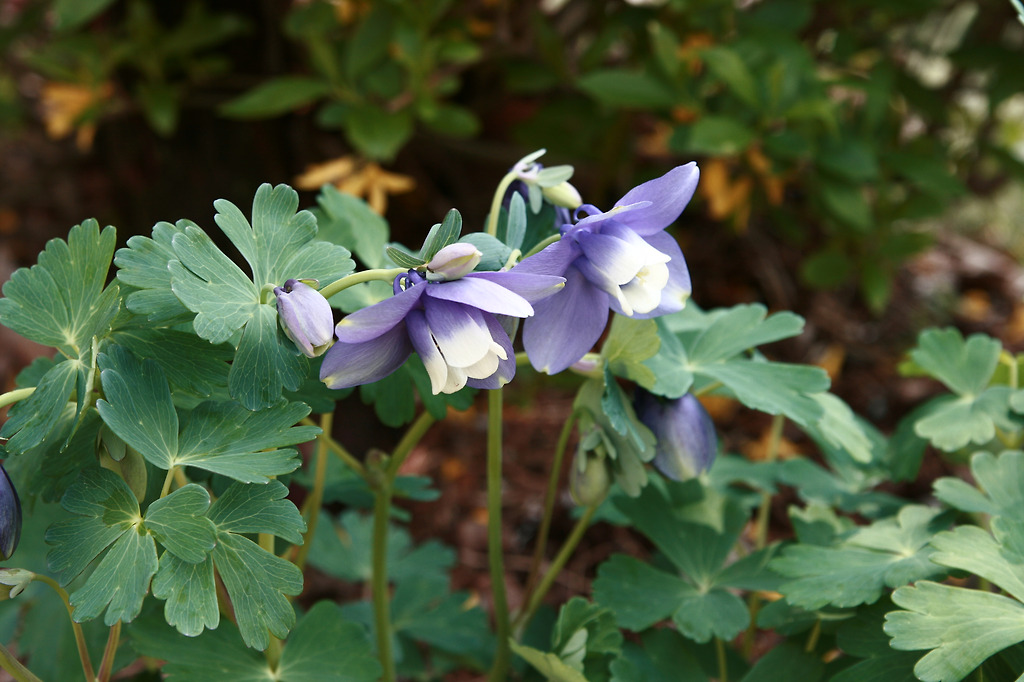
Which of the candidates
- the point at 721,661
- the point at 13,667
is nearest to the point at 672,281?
the point at 721,661

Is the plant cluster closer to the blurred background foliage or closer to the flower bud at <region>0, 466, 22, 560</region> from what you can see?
the flower bud at <region>0, 466, 22, 560</region>

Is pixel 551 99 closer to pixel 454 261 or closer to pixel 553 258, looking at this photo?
pixel 553 258

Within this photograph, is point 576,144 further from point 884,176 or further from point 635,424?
point 635,424

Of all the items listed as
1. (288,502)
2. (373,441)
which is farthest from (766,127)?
(288,502)

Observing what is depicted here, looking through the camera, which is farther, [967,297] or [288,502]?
[967,297]

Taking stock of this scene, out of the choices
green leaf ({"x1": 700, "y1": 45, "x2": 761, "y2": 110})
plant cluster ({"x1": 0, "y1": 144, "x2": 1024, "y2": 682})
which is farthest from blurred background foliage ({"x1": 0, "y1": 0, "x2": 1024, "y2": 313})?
plant cluster ({"x1": 0, "y1": 144, "x2": 1024, "y2": 682})

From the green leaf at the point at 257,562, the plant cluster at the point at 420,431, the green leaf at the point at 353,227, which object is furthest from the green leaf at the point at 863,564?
the green leaf at the point at 353,227

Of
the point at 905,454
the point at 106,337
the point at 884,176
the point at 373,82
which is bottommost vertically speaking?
the point at 884,176
